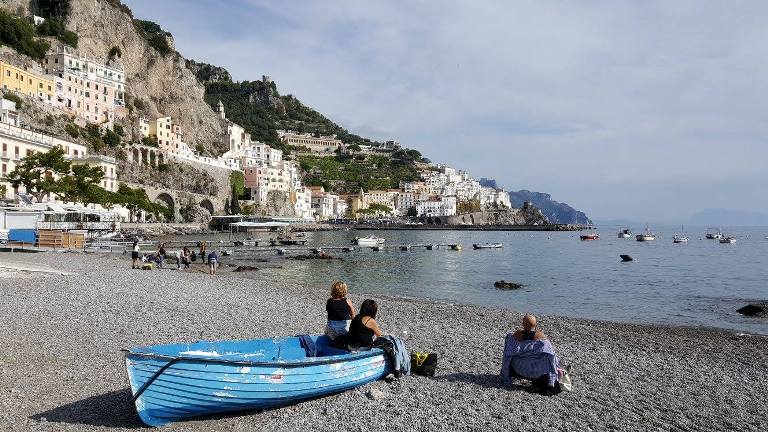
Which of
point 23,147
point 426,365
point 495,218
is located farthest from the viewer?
point 495,218

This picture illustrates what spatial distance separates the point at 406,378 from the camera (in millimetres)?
10062

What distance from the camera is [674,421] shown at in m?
8.69

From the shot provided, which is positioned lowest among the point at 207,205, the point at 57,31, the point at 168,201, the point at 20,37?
the point at 207,205

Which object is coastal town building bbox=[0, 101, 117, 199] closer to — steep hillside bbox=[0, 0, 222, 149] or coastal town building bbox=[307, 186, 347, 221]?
steep hillside bbox=[0, 0, 222, 149]

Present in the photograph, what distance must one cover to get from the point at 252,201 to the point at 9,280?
109 metres

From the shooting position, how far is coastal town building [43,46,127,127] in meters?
93.3

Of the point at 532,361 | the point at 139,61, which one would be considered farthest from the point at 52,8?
the point at 532,361

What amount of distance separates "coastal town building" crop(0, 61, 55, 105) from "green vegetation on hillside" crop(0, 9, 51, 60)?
21.5 feet

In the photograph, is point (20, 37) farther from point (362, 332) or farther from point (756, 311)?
point (756, 311)

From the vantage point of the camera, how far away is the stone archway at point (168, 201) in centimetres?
9968

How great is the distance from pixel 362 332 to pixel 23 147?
63.8 meters

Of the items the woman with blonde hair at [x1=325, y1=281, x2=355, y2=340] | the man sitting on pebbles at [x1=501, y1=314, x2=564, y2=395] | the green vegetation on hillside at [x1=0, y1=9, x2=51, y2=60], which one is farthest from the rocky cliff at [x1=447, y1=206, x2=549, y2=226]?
the woman with blonde hair at [x1=325, y1=281, x2=355, y2=340]

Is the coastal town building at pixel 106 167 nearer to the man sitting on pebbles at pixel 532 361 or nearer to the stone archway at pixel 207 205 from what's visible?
the stone archway at pixel 207 205

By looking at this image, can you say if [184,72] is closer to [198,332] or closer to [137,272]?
[137,272]
